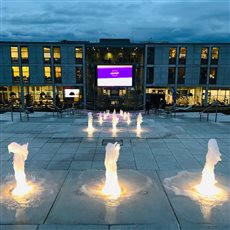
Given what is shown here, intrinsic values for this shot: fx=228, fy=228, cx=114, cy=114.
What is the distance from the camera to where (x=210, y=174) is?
22.4 feet

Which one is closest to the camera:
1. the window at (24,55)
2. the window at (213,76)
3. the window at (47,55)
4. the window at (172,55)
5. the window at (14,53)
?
the window at (14,53)

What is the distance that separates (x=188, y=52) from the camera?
3544 centimetres

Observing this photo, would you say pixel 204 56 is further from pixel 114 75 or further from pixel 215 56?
pixel 114 75

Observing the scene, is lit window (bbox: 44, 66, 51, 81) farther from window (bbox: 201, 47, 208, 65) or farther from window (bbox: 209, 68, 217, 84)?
window (bbox: 209, 68, 217, 84)

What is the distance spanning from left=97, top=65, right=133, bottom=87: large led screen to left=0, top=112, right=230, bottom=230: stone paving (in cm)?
1836

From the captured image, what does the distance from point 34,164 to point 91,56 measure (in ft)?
101

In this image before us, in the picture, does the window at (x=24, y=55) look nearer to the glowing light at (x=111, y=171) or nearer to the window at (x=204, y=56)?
the window at (x=204, y=56)

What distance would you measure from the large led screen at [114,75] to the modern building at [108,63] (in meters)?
1.37

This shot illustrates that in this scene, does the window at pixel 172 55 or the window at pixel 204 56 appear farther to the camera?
the window at pixel 204 56

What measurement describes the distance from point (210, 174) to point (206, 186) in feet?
1.24

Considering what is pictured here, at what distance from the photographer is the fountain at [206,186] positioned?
6129 mm

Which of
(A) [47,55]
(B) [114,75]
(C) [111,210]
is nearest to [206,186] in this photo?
(C) [111,210]

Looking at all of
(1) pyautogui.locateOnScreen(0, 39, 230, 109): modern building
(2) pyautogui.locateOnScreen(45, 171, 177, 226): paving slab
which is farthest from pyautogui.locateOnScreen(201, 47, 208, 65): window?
(2) pyautogui.locateOnScreen(45, 171, 177, 226): paving slab

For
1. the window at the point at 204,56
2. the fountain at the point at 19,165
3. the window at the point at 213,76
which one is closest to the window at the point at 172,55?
the window at the point at 204,56
